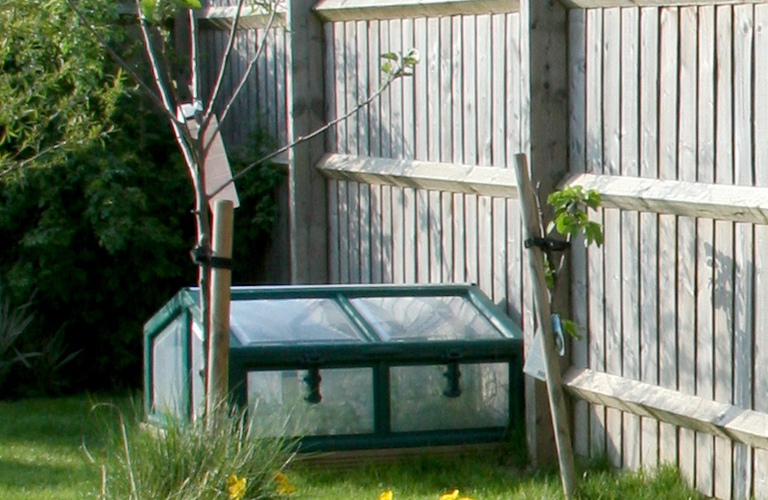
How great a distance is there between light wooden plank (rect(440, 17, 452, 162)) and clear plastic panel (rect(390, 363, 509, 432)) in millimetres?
1267

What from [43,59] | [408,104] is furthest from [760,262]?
[43,59]

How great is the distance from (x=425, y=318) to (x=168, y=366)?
1379mm

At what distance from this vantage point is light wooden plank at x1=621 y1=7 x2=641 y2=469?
6.13 meters

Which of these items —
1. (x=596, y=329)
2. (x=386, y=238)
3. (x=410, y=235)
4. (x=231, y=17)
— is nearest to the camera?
(x=596, y=329)

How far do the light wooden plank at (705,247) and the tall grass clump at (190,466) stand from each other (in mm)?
2061

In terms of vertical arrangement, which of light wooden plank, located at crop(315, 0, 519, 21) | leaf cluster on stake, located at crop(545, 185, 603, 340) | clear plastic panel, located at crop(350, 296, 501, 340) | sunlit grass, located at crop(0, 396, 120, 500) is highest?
light wooden plank, located at crop(315, 0, 519, 21)

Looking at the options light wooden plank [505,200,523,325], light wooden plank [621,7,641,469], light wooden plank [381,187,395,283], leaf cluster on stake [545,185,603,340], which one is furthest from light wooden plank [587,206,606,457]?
light wooden plank [381,187,395,283]

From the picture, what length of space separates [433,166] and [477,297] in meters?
0.83

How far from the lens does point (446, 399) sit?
6.95 meters

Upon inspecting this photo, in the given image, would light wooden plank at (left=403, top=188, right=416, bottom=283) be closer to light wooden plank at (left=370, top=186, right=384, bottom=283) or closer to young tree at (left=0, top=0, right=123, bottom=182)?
light wooden plank at (left=370, top=186, right=384, bottom=283)

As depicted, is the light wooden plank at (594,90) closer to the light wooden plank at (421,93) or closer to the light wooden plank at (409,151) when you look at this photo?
the light wooden plank at (421,93)

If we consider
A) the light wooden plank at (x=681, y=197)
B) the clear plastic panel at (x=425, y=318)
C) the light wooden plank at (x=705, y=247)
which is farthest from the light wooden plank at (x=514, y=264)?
the light wooden plank at (x=705, y=247)

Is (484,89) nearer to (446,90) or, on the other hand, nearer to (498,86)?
(498,86)

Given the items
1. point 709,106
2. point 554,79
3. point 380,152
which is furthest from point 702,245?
point 380,152
